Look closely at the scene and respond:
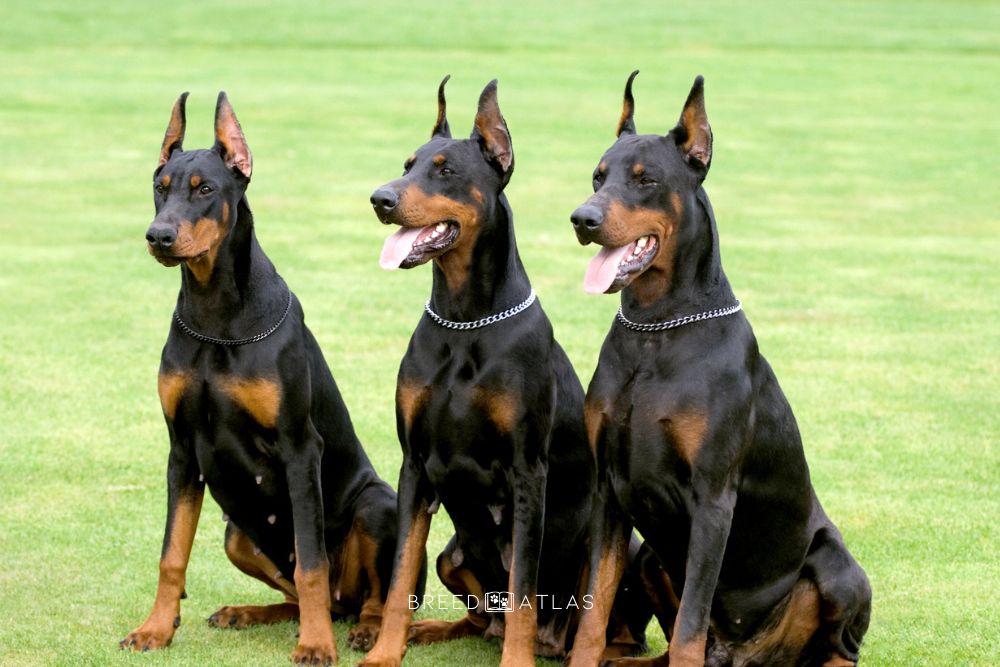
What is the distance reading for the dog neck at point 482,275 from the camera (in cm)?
529

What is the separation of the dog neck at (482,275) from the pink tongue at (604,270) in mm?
522

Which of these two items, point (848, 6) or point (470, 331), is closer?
point (470, 331)

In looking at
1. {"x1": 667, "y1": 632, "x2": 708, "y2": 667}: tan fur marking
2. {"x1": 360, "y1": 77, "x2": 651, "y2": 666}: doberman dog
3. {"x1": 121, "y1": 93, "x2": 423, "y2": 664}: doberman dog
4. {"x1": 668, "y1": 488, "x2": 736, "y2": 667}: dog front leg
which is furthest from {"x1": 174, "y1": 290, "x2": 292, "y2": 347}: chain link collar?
{"x1": 667, "y1": 632, "x2": 708, "y2": 667}: tan fur marking

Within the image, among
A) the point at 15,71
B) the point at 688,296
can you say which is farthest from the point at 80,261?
the point at 15,71

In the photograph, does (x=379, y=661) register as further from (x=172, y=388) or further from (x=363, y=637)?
(x=172, y=388)

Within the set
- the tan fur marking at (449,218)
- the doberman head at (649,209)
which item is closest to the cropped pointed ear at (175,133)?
the tan fur marking at (449,218)

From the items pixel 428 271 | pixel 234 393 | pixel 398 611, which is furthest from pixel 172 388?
pixel 428 271

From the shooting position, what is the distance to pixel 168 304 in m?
11.4

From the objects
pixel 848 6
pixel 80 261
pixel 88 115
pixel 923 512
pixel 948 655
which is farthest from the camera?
pixel 848 6

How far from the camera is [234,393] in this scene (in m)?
5.39

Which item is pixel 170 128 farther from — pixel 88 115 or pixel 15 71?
pixel 15 71

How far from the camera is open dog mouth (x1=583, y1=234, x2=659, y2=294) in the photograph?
4.74 m

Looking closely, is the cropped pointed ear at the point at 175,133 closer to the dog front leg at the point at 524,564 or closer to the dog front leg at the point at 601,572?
the dog front leg at the point at 524,564

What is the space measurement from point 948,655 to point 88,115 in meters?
18.4
